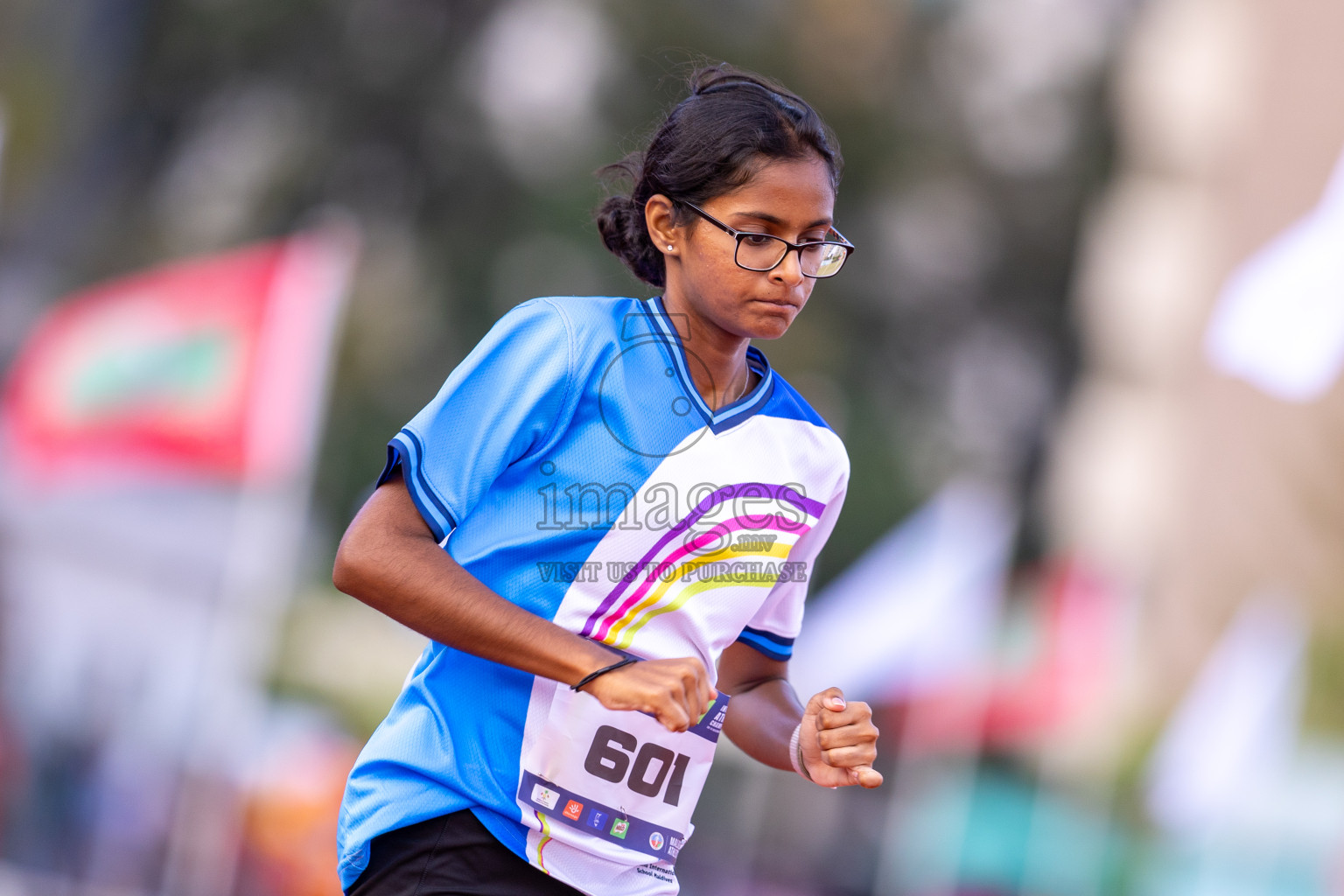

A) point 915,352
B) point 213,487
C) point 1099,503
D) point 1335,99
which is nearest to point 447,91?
point 915,352

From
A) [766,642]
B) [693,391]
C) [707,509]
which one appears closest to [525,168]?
[766,642]

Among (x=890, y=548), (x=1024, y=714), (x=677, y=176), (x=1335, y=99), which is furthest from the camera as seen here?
(x=1335, y=99)

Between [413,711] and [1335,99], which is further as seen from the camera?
[1335,99]

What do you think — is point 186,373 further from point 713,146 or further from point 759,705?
point 713,146

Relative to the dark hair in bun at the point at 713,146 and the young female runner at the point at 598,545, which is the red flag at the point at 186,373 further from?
the young female runner at the point at 598,545

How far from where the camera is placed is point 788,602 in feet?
8.95

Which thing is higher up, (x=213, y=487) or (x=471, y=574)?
(x=213, y=487)

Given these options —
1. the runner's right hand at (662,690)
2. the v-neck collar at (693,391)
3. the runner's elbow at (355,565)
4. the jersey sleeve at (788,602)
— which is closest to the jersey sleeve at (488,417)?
the runner's elbow at (355,565)

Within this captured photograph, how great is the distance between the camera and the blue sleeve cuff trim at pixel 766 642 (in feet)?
8.98

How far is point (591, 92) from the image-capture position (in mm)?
21438

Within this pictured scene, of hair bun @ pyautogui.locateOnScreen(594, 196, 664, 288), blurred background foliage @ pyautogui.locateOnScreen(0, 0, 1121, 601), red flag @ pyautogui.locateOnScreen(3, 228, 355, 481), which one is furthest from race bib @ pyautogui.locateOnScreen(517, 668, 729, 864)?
blurred background foliage @ pyautogui.locateOnScreen(0, 0, 1121, 601)

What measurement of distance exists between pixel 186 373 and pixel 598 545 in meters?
7.05

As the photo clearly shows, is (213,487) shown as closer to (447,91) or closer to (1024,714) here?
Answer: (1024,714)

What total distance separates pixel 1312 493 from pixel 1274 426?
1553 mm
